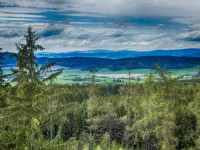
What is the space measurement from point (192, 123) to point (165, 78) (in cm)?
2707

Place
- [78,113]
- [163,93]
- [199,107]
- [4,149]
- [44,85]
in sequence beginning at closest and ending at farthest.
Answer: [4,149] → [44,85] → [163,93] → [199,107] → [78,113]

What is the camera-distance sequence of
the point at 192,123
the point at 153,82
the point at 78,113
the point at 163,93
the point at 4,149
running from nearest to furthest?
the point at 4,149 < the point at 163,93 < the point at 153,82 < the point at 192,123 < the point at 78,113

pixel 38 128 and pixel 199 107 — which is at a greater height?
pixel 38 128

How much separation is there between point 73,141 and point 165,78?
49.7ft

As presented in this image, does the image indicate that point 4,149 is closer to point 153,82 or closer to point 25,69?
point 25,69

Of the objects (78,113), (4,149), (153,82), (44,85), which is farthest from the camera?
(78,113)

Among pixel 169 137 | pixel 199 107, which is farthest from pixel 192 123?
pixel 169 137

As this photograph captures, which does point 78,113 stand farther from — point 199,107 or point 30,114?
point 30,114

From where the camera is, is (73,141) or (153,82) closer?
(73,141)

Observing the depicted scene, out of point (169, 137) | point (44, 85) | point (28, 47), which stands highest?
point (28, 47)

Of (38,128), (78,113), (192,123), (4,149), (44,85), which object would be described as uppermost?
(44,85)

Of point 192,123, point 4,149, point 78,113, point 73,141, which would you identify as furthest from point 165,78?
point 78,113

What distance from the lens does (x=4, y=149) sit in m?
15.1

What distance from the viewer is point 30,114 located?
15742 millimetres
